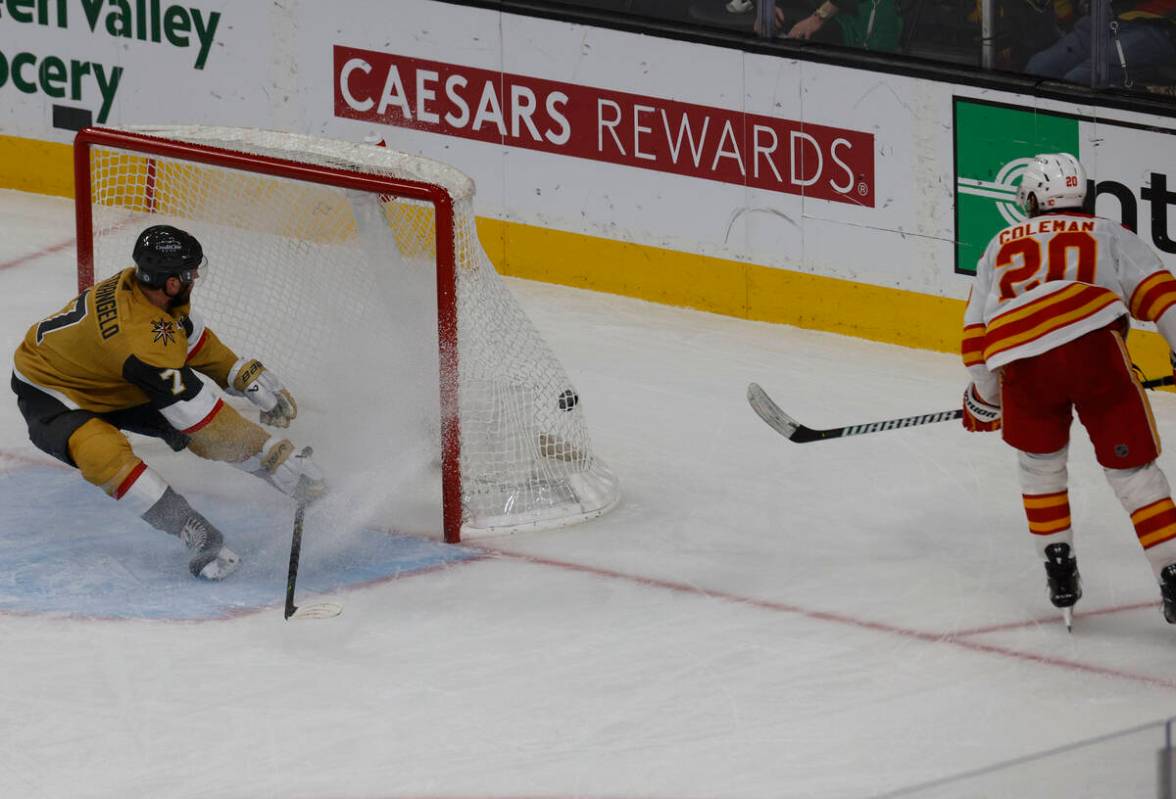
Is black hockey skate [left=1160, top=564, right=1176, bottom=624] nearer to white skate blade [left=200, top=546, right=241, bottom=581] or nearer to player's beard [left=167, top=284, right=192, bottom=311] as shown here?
white skate blade [left=200, top=546, right=241, bottom=581]

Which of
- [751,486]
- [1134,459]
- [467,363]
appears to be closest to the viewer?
[1134,459]

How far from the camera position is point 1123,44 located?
257 inches

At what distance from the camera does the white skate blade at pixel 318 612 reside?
203 inches

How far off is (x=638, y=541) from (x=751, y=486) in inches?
20.4

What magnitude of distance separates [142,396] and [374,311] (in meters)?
0.73

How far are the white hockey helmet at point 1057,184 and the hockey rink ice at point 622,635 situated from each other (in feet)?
3.05

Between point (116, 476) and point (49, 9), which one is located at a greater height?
point (49, 9)

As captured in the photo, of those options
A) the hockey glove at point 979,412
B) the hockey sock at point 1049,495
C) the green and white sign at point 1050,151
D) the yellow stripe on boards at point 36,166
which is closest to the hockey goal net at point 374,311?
the hockey glove at point 979,412

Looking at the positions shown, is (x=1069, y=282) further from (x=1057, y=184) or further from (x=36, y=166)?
(x=36, y=166)

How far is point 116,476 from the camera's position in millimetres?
5336

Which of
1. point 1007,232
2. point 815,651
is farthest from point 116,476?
point 1007,232

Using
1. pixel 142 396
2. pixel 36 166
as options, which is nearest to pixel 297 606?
pixel 142 396

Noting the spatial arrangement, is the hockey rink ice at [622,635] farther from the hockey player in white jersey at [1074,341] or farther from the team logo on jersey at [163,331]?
the team logo on jersey at [163,331]

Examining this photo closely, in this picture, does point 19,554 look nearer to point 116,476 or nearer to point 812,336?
point 116,476
